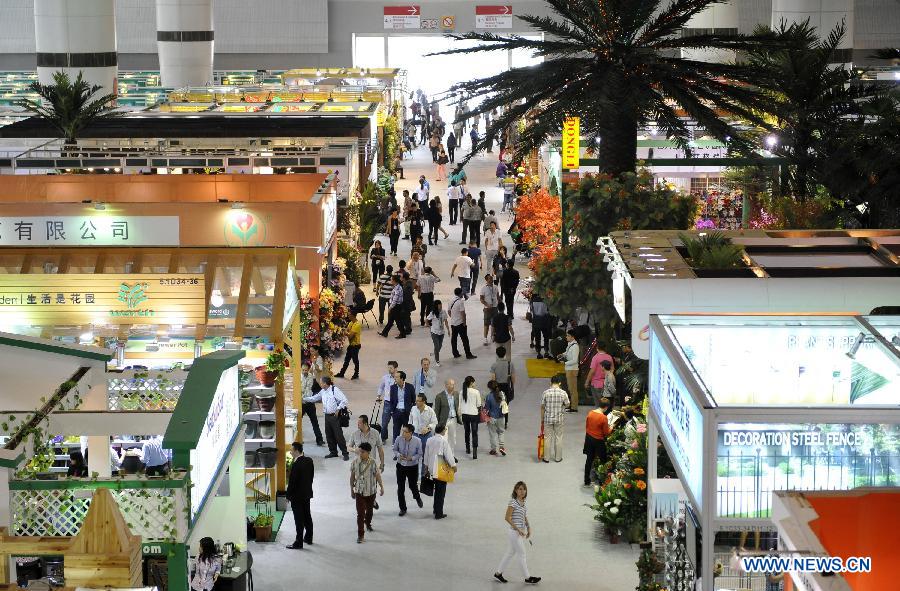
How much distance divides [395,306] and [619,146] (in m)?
5.11

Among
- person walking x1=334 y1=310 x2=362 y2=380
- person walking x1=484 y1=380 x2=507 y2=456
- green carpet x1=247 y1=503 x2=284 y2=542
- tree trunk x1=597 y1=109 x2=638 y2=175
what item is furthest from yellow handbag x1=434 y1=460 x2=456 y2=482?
tree trunk x1=597 y1=109 x2=638 y2=175

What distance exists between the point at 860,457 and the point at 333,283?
14.9 meters

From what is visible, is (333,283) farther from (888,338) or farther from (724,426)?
(724,426)

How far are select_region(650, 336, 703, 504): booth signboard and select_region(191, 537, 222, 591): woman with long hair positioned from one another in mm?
3741

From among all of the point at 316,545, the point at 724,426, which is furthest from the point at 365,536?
the point at 724,426

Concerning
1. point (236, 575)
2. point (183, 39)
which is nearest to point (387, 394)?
point (236, 575)

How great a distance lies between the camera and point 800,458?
9.40 meters

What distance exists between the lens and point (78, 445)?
14992 mm

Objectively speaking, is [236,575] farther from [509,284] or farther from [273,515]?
[509,284]

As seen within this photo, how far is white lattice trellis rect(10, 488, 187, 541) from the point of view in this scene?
30.8 ft

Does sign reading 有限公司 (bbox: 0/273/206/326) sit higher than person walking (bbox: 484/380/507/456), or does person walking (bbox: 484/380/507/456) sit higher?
sign reading 有限公司 (bbox: 0/273/206/326)

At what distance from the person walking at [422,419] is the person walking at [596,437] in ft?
5.82

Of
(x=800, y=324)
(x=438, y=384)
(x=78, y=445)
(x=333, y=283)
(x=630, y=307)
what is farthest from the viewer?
(x=333, y=283)

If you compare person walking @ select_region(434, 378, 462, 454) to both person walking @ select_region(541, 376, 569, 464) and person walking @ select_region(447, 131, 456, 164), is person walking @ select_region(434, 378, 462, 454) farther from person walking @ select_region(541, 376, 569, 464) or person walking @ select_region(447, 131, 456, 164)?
person walking @ select_region(447, 131, 456, 164)
